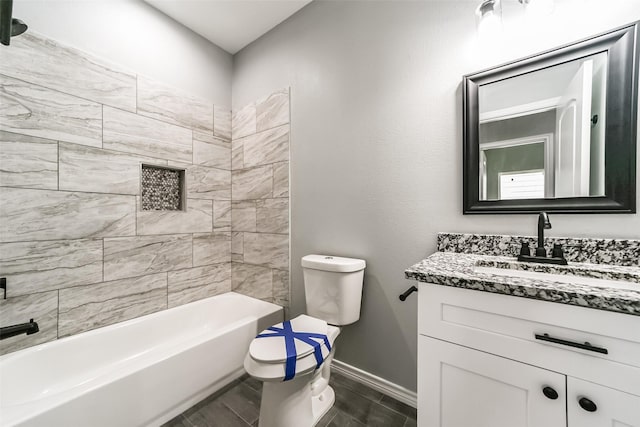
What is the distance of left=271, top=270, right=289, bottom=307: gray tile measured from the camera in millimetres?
2008

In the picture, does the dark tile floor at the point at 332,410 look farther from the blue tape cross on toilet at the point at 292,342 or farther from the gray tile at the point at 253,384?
the blue tape cross on toilet at the point at 292,342

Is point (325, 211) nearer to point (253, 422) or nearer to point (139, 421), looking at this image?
point (253, 422)

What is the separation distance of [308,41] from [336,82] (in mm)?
465

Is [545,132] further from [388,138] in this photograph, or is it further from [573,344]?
[573,344]

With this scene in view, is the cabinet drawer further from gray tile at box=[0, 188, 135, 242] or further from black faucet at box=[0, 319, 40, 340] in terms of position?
gray tile at box=[0, 188, 135, 242]

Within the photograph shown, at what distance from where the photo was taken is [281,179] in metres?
2.03

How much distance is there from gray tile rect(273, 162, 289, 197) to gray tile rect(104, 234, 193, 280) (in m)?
0.86

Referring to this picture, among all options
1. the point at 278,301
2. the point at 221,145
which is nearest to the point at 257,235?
the point at 278,301

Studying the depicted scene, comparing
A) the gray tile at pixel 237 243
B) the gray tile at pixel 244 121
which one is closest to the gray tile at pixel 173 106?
the gray tile at pixel 244 121

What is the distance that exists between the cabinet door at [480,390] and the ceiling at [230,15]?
238cm

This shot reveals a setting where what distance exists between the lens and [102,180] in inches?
64.7

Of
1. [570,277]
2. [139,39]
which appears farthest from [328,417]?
[139,39]

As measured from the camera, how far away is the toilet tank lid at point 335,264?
1.49 meters

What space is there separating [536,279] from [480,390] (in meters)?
0.40
